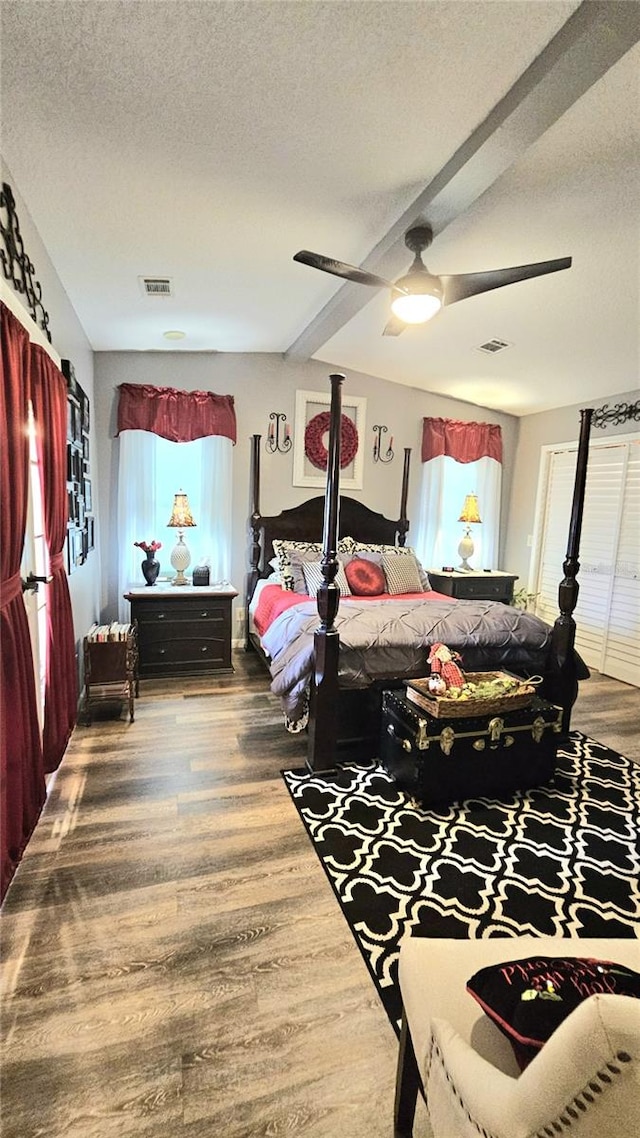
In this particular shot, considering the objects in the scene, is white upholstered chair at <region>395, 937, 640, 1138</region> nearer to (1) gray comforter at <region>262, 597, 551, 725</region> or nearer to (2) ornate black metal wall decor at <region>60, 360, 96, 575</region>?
(1) gray comforter at <region>262, 597, 551, 725</region>

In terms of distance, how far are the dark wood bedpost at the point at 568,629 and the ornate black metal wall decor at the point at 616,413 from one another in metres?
1.52

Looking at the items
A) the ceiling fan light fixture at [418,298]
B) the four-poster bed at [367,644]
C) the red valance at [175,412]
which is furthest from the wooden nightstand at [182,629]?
the ceiling fan light fixture at [418,298]

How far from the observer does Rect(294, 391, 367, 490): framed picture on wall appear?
479cm

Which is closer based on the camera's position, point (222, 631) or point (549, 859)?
point (549, 859)

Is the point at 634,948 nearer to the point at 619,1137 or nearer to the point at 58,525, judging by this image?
the point at 619,1137

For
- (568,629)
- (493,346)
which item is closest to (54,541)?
(568,629)

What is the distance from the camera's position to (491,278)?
2199mm

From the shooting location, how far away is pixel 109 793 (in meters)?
2.48

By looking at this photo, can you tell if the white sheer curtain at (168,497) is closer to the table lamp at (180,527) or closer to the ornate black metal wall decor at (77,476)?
the table lamp at (180,527)

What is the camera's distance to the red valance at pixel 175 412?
425 cm

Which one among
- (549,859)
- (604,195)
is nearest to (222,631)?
(549,859)

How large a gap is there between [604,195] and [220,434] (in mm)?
3161

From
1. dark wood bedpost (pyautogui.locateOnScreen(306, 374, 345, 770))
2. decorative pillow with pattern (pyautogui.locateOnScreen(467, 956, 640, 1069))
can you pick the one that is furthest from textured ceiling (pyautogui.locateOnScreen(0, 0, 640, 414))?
decorative pillow with pattern (pyautogui.locateOnScreen(467, 956, 640, 1069))

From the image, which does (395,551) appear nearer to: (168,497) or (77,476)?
(168,497)
